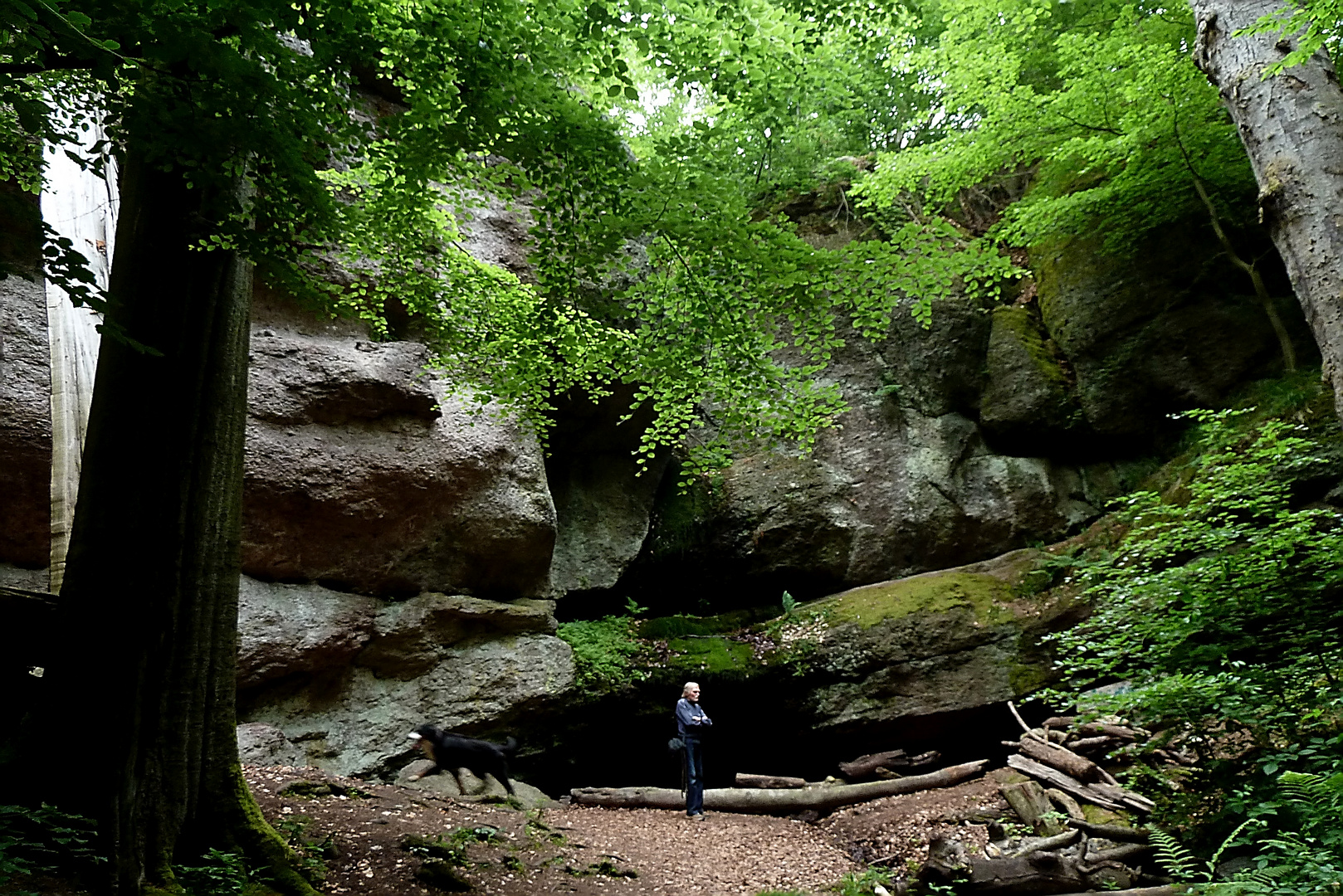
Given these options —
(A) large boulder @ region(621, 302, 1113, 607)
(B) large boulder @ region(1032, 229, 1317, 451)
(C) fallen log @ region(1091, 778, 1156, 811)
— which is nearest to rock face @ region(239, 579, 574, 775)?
(A) large boulder @ region(621, 302, 1113, 607)

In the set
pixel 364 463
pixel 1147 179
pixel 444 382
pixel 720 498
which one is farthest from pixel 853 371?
pixel 364 463

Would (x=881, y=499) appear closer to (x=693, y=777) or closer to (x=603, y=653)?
(x=603, y=653)

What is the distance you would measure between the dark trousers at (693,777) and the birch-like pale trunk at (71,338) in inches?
260

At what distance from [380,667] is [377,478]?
105 inches

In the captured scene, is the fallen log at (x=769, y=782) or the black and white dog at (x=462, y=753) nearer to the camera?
the black and white dog at (x=462, y=753)

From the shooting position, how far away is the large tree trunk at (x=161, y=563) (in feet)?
11.8

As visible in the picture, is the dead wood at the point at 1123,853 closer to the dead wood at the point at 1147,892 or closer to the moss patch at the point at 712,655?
the dead wood at the point at 1147,892

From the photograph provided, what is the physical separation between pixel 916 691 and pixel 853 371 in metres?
6.80

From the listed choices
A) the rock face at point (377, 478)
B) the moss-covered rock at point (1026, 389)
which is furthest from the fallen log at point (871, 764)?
the moss-covered rock at point (1026, 389)

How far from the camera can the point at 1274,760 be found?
449 centimetres

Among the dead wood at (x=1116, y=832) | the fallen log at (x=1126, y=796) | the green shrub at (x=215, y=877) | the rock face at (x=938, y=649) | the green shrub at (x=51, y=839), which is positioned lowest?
the dead wood at (x=1116, y=832)

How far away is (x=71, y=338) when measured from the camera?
673cm

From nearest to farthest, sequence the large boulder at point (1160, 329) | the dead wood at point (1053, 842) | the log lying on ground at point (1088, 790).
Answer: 1. the dead wood at point (1053, 842)
2. the log lying on ground at point (1088, 790)
3. the large boulder at point (1160, 329)

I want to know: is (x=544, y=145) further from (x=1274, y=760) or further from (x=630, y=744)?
(x=630, y=744)
